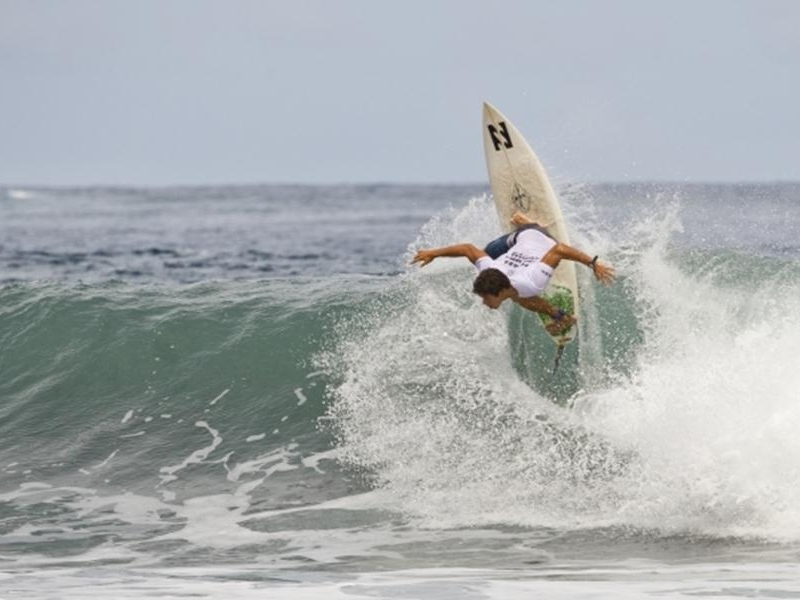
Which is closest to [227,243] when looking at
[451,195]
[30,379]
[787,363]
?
[30,379]

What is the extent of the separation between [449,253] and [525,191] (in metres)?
2.42

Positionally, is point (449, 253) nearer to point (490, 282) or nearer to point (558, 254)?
point (490, 282)

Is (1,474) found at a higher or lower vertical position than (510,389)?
lower

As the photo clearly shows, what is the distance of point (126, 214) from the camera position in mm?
59938

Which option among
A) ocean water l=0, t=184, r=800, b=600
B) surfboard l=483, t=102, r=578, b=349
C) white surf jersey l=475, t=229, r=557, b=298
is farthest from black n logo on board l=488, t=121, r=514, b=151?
white surf jersey l=475, t=229, r=557, b=298

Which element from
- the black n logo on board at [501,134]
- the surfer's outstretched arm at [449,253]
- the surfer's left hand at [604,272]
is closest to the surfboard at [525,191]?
the black n logo on board at [501,134]

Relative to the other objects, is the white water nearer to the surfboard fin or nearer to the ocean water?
the ocean water

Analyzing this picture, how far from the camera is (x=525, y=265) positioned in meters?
10.8

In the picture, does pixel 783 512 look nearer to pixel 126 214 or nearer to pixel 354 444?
pixel 354 444

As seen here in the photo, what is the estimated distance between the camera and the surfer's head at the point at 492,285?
1041 centimetres

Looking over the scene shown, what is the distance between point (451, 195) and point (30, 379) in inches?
2835

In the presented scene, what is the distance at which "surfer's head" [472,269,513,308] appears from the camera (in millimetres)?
10414

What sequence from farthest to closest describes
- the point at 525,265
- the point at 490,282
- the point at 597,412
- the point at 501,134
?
1. the point at 501,134
2. the point at 597,412
3. the point at 525,265
4. the point at 490,282

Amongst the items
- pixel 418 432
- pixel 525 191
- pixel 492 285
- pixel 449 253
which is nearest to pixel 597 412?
pixel 418 432
